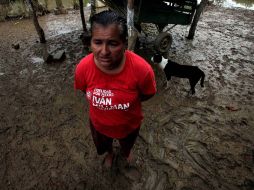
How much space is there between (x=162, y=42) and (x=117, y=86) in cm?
412

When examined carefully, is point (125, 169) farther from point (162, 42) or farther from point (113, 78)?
point (162, 42)

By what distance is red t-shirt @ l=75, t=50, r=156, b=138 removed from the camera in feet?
5.28

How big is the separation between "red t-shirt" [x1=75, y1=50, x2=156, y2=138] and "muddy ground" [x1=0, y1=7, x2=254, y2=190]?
4.00 feet

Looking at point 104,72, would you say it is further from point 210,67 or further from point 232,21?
point 232,21

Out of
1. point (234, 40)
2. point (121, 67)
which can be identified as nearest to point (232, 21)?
point (234, 40)

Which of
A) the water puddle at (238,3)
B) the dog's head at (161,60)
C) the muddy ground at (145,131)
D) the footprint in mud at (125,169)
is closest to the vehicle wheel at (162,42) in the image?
the muddy ground at (145,131)

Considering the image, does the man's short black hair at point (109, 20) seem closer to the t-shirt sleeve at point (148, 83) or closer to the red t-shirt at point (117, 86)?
the red t-shirt at point (117, 86)

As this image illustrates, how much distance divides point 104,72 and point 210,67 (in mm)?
4281

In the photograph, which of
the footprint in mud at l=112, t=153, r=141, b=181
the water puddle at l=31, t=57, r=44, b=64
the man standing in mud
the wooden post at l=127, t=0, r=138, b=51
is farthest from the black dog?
the water puddle at l=31, t=57, r=44, b=64

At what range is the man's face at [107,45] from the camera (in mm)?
1394

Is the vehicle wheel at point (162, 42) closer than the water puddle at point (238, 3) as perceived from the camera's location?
Yes

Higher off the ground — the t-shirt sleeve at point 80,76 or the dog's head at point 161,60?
the t-shirt sleeve at point 80,76

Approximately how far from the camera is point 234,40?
273 inches

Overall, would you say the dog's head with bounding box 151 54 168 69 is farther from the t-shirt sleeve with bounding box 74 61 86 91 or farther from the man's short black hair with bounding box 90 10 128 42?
the man's short black hair with bounding box 90 10 128 42
